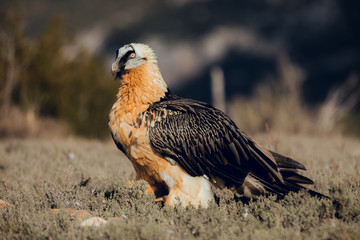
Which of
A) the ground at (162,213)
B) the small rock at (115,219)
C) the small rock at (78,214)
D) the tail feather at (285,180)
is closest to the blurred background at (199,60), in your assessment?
the tail feather at (285,180)

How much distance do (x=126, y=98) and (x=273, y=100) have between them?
8.15 m

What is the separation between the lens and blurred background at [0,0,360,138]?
11648 millimetres

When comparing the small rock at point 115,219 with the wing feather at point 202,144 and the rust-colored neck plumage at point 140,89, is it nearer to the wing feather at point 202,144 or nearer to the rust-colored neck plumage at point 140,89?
the wing feather at point 202,144

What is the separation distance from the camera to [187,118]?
4391 millimetres

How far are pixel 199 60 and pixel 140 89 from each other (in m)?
27.0

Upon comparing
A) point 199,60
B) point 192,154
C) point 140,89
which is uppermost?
point 199,60

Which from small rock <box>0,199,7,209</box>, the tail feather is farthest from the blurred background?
small rock <box>0,199,7,209</box>

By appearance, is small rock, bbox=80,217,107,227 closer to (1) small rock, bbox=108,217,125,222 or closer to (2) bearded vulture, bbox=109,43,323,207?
(1) small rock, bbox=108,217,125,222

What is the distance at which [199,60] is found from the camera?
102 feet

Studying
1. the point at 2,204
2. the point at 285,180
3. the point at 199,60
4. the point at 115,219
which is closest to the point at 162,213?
the point at 115,219

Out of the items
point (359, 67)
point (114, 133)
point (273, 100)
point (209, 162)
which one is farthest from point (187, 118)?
point (359, 67)

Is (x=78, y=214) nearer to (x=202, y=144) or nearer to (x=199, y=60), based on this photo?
(x=202, y=144)

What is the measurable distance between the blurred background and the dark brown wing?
1.69m

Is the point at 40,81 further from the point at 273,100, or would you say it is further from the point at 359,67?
the point at 359,67
